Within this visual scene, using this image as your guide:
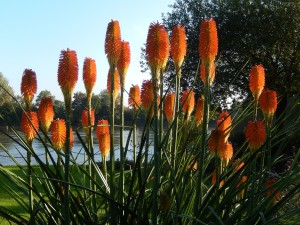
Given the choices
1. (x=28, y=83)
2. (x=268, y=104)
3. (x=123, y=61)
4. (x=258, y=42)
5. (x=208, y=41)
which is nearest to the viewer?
(x=208, y=41)

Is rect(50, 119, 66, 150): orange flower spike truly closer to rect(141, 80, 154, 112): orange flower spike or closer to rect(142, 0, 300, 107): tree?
rect(141, 80, 154, 112): orange flower spike

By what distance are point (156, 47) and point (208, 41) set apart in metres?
0.19

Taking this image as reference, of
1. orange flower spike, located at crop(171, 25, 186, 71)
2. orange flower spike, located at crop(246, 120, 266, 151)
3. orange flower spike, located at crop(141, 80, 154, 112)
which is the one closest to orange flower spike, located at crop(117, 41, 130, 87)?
orange flower spike, located at crop(141, 80, 154, 112)

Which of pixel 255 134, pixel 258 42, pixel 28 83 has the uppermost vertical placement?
pixel 258 42

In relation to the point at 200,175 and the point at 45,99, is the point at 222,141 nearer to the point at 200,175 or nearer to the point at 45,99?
the point at 200,175

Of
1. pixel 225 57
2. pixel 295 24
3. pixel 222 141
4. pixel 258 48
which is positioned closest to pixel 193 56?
pixel 225 57

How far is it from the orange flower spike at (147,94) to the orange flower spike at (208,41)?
0.36 meters

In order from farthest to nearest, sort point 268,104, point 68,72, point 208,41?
point 268,104, point 208,41, point 68,72

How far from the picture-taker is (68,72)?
5.65 ft

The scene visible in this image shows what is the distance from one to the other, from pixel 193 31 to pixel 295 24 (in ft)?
14.8

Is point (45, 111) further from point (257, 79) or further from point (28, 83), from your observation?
point (257, 79)

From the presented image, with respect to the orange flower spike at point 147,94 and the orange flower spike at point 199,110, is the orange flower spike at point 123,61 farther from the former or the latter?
the orange flower spike at point 199,110

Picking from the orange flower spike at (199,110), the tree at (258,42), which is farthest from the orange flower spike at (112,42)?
the tree at (258,42)

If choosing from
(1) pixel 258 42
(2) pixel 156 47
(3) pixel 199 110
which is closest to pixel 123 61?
(2) pixel 156 47
